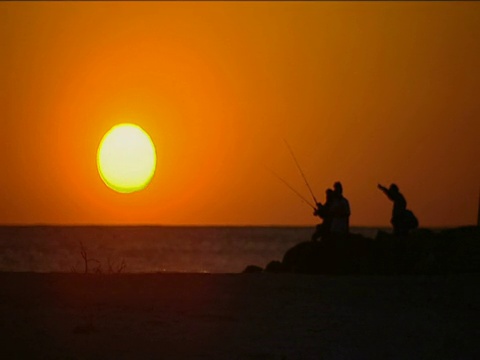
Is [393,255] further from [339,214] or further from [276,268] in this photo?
[276,268]

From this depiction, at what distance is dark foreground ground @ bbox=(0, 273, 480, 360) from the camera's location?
34.8 feet

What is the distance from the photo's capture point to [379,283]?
15.1 m

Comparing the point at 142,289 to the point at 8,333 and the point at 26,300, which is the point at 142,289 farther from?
the point at 8,333

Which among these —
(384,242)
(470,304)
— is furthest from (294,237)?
(470,304)

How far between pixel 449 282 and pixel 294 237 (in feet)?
221

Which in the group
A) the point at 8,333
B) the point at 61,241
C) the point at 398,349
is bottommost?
the point at 398,349

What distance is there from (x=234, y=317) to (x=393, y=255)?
706 centimetres

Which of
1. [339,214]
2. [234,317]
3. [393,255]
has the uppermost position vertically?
[339,214]

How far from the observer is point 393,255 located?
61.1 ft

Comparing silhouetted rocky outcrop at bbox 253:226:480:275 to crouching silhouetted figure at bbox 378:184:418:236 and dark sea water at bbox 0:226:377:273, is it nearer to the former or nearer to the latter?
crouching silhouetted figure at bbox 378:184:418:236

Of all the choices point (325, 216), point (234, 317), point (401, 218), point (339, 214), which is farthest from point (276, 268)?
point (234, 317)

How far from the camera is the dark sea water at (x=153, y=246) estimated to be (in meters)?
49.4

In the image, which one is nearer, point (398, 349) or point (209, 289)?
point (398, 349)

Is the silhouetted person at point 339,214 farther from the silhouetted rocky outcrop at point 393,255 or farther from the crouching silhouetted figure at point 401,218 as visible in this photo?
the crouching silhouetted figure at point 401,218
